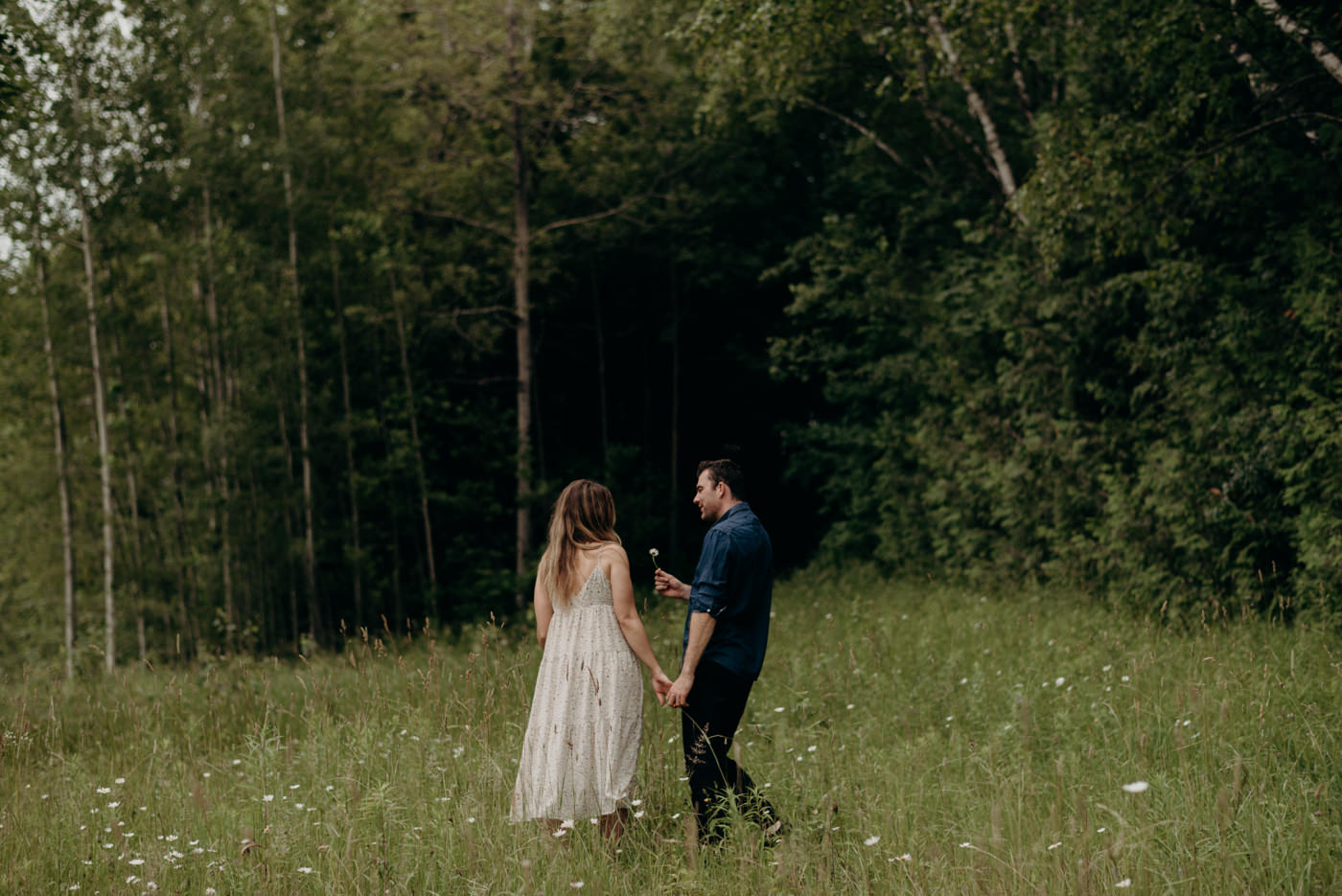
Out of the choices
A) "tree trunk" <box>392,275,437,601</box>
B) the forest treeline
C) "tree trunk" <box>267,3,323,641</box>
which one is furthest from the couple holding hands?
"tree trunk" <box>392,275,437,601</box>

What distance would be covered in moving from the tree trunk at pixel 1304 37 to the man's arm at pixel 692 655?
6.49 m

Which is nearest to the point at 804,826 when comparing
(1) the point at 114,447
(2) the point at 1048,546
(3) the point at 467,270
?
(2) the point at 1048,546

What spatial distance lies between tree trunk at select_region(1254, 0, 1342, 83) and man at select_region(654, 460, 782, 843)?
6.06 meters

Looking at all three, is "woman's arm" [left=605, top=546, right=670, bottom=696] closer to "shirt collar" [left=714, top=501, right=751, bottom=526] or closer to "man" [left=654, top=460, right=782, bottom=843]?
"man" [left=654, top=460, right=782, bottom=843]

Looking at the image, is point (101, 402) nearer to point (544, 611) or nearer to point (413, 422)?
point (413, 422)

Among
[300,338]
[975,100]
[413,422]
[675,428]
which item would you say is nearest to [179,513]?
[300,338]

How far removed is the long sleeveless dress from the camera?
429 cm

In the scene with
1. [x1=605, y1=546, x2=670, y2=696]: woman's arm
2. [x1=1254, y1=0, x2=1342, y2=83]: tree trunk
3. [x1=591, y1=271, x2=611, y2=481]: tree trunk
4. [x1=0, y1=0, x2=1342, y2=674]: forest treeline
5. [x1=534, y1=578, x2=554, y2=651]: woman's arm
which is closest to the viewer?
[x1=605, y1=546, x2=670, y2=696]: woman's arm

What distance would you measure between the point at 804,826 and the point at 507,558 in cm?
1678

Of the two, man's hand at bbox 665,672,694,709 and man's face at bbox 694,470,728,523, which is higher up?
man's face at bbox 694,470,728,523

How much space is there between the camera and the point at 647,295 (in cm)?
2312

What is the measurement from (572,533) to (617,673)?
26.1 inches

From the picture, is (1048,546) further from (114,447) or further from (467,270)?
(114,447)

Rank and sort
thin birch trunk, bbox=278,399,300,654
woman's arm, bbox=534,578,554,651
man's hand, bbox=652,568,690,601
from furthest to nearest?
thin birch trunk, bbox=278,399,300,654 → man's hand, bbox=652,568,690,601 → woman's arm, bbox=534,578,554,651
